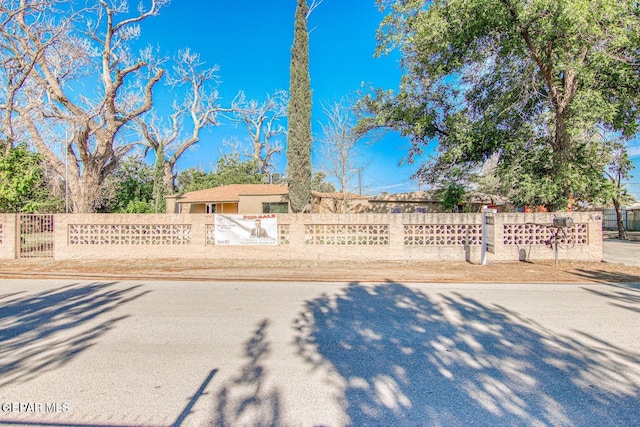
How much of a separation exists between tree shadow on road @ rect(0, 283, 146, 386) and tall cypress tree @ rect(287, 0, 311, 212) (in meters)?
9.86

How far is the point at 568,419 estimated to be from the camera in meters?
2.67

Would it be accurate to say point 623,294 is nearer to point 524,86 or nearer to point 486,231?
point 486,231

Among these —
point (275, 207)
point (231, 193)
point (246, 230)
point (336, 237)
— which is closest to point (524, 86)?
point (336, 237)

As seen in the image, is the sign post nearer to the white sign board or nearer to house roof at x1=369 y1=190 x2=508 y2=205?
the white sign board

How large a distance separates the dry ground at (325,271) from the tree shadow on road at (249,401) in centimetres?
518

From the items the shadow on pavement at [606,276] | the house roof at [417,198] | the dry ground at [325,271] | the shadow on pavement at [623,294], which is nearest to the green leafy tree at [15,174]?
the dry ground at [325,271]

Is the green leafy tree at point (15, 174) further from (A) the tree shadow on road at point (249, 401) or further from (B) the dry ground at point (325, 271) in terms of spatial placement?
(A) the tree shadow on road at point (249, 401)

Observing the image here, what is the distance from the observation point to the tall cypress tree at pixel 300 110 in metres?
15.8

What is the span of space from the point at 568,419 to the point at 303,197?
14095 mm

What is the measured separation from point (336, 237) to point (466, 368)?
8270 mm

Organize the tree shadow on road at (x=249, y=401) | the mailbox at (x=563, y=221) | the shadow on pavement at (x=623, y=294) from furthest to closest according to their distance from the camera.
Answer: the mailbox at (x=563, y=221) → the shadow on pavement at (x=623, y=294) → the tree shadow on road at (x=249, y=401)

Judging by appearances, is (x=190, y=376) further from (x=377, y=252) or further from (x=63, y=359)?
(x=377, y=252)

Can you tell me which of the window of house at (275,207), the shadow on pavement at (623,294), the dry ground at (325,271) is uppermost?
the window of house at (275,207)

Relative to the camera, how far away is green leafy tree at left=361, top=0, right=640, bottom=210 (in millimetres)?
9922
